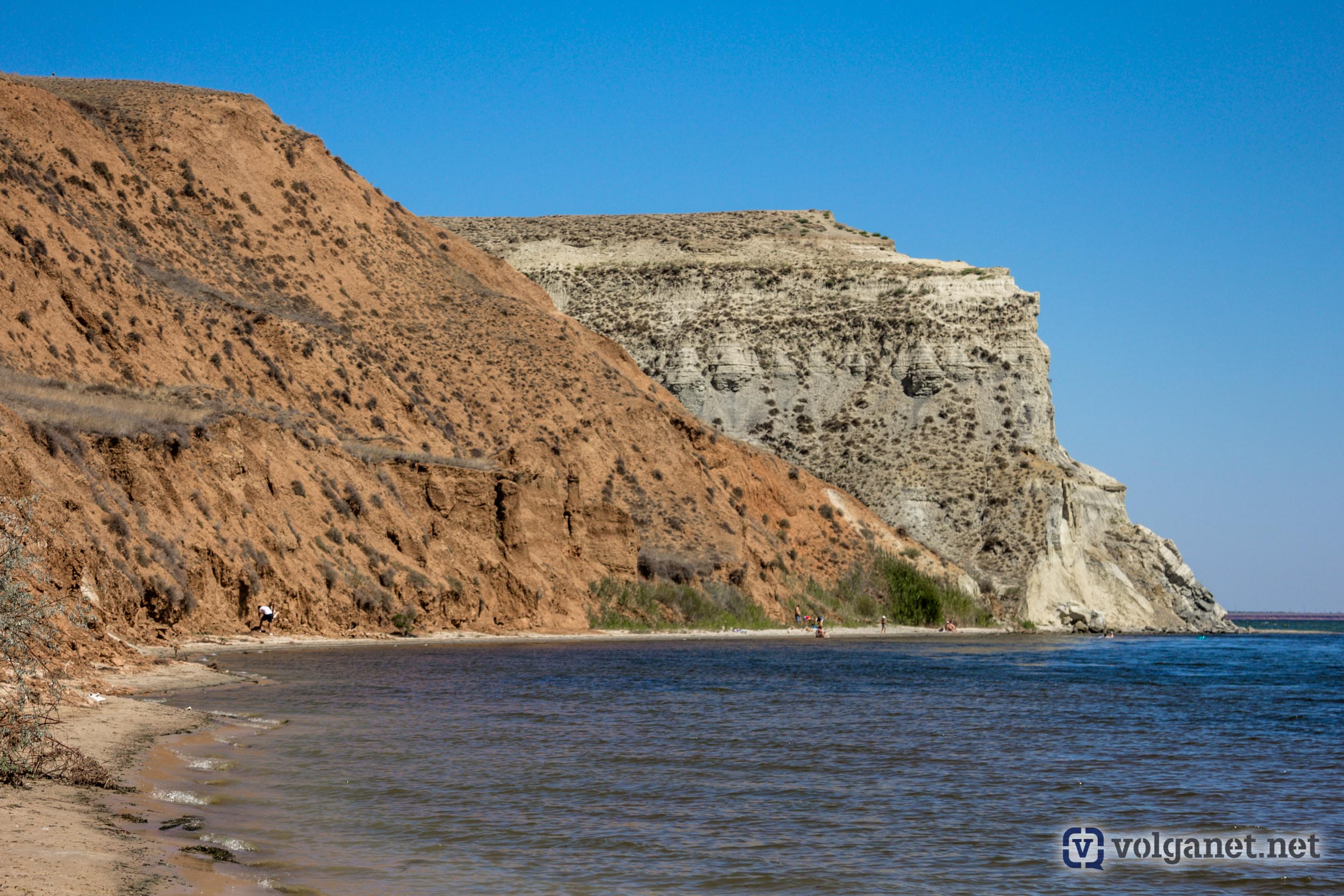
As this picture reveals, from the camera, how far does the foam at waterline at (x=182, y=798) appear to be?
1256cm

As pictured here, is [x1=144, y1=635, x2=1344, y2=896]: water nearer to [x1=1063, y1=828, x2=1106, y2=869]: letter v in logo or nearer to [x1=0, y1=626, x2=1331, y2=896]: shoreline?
[x1=1063, y1=828, x2=1106, y2=869]: letter v in logo

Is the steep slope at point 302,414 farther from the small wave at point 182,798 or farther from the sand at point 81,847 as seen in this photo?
the sand at point 81,847

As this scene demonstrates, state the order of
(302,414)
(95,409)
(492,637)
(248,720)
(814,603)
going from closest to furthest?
1. (248,720)
2. (95,409)
3. (492,637)
4. (302,414)
5. (814,603)

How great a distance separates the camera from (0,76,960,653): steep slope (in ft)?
112

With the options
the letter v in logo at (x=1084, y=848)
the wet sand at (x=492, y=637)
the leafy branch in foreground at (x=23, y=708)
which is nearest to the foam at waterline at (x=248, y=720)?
the leafy branch in foreground at (x=23, y=708)

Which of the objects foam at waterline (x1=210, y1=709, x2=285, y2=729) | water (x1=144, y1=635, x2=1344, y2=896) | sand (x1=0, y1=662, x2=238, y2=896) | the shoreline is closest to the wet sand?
water (x1=144, y1=635, x2=1344, y2=896)

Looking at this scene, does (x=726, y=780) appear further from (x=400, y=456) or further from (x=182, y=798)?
(x=400, y=456)

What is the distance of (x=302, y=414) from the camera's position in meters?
48.5

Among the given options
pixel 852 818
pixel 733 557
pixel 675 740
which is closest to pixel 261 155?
pixel 733 557

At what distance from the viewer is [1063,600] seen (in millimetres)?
80625

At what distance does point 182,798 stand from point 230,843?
1.88m

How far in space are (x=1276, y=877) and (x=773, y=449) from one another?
77.9 metres

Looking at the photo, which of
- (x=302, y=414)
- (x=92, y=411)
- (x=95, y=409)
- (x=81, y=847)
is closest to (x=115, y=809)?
(x=81, y=847)

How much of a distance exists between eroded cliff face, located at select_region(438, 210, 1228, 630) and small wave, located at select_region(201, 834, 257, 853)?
70.5 meters
